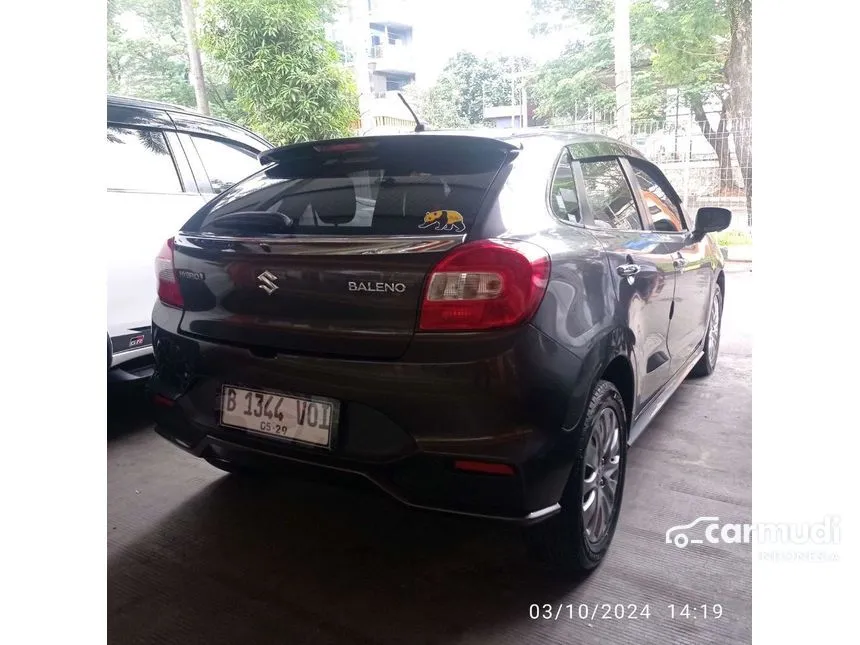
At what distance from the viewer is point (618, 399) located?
1.75 meters

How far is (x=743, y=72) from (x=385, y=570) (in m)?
2.99

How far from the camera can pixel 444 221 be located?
4.61 feet

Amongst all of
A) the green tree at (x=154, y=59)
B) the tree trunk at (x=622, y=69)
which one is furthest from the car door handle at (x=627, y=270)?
the green tree at (x=154, y=59)

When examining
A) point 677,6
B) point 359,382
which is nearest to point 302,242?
point 359,382

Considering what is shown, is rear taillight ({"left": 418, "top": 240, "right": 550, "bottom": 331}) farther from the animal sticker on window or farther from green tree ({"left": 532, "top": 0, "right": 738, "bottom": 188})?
green tree ({"left": 532, "top": 0, "right": 738, "bottom": 188})

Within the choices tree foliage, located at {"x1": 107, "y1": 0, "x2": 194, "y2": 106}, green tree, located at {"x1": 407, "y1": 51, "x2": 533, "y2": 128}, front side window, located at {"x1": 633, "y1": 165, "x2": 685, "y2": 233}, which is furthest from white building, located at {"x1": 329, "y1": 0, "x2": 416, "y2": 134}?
front side window, located at {"x1": 633, "y1": 165, "x2": 685, "y2": 233}

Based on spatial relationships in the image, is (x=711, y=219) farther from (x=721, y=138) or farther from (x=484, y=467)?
(x=484, y=467)

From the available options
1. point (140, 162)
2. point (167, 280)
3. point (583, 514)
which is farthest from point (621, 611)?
point (140, 162)

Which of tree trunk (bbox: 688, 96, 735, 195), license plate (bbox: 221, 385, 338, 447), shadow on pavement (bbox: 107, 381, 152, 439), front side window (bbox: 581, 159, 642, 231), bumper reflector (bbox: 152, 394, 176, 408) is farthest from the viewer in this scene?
tree trunk (bbox: 688, 96, 735, 195)

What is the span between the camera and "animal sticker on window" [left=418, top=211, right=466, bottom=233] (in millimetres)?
1385

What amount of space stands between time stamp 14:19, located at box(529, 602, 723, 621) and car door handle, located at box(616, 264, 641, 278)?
915mm

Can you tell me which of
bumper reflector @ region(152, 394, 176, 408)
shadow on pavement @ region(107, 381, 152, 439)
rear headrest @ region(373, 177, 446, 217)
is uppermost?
rear headrest @ region(373, 177, 446, 217)

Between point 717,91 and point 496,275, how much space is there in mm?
3201
